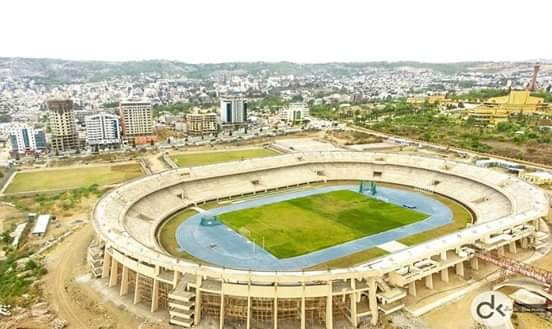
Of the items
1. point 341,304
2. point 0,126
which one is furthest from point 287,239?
point 0,126

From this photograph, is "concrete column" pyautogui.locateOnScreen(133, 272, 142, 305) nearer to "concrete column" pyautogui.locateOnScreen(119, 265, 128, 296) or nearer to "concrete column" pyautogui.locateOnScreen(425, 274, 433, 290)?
"concrete column" pyautogui.locateOnScreen(119, 265, 128, 296)

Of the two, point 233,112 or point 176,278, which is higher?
point 233,112

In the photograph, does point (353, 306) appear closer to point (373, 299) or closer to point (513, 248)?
point (373, 299)

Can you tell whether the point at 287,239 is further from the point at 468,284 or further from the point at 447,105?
the point at 447,105

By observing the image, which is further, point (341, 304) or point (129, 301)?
point (129, 301)

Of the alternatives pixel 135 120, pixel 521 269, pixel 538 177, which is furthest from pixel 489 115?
pixel 135 120

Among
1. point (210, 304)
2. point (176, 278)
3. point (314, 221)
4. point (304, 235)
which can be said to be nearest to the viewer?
point (176, 278)
